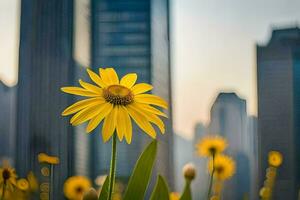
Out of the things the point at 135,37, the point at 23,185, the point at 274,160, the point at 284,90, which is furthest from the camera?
the point at 135,37

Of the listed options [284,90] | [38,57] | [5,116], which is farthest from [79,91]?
[38,57]

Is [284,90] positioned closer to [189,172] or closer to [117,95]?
[189,172]

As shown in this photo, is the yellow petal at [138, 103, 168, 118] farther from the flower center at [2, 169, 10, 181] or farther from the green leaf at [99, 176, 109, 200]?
the flower center at [2, 169, 10, 181]

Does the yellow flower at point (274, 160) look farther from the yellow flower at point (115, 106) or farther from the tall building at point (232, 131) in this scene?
the yellow flower at point (115, 106)

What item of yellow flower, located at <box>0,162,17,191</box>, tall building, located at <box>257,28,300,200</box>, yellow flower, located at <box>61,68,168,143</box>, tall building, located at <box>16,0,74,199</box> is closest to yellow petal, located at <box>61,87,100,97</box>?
yellow flower, located at <box>61,68,168,143</box>

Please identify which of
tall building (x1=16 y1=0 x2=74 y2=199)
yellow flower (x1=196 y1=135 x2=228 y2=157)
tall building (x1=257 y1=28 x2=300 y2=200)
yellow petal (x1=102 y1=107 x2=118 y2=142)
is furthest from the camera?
tall building (x1=16 y1=0 x2=74 y2=199)

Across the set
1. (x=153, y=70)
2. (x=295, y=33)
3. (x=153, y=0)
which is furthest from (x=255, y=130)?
(x=153, y=0)
